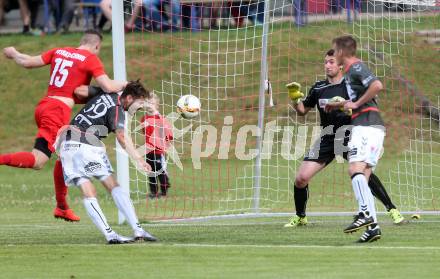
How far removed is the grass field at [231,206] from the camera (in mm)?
10320

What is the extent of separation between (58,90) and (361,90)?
13.1 feet

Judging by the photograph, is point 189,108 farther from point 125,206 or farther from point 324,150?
point 125,206

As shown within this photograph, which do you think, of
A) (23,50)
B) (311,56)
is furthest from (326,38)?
(23,50)

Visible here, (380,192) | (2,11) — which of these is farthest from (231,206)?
(2,11)

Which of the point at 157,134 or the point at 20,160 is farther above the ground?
the point at 157,134

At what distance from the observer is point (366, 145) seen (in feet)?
38.3

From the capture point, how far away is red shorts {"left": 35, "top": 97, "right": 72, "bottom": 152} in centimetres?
1345

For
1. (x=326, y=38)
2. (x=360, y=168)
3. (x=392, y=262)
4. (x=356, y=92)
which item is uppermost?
(x=326, y=38)

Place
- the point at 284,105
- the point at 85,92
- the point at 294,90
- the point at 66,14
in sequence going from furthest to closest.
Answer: the point at 66,14, the point at 284,105, the point at 85,92, the point at 294,90

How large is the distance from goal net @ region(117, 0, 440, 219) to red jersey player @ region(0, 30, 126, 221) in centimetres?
220

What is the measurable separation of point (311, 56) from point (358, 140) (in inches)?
274

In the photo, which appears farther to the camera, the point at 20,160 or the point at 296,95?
the point at 20,160

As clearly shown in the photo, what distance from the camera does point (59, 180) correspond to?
13.6 m

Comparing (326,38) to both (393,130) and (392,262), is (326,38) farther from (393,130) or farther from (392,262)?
(392,262)
